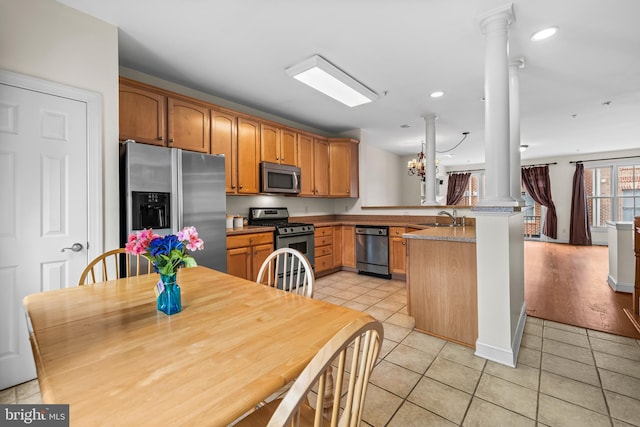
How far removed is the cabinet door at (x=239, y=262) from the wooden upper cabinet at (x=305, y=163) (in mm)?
1588

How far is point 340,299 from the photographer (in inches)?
136

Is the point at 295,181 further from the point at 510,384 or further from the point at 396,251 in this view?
the point at 510,384

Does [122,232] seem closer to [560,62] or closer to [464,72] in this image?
[464,72]

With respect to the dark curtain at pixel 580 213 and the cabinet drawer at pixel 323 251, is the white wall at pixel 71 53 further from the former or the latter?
the dark curtain at pixel 580 213

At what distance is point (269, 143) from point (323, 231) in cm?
161

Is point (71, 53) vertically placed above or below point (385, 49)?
below

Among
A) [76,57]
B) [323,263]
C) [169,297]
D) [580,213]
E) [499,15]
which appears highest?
[499,15]

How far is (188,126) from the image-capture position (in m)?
3.07

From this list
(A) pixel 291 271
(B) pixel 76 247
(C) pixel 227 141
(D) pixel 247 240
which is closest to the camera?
(A) pixel 291 271

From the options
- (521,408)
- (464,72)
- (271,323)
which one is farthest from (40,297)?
(464,72)

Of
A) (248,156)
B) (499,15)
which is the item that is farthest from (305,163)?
(499,15)

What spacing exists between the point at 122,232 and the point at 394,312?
268cm

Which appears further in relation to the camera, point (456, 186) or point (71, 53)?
point (456, 186)

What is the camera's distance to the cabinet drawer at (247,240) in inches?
125
